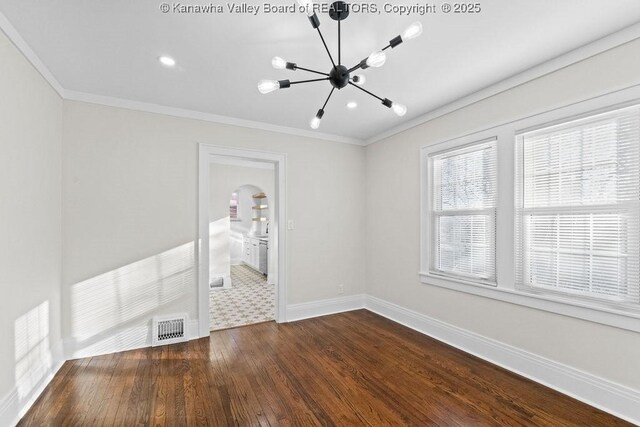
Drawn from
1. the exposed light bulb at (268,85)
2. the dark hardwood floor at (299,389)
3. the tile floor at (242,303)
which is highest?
the exposed light bulb at (268,85)

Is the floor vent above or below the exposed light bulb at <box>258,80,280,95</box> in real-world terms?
below

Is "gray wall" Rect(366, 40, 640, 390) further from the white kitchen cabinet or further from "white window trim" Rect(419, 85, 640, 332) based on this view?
the white kitchen cabinet

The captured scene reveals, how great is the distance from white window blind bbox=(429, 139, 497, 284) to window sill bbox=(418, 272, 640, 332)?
0.11m

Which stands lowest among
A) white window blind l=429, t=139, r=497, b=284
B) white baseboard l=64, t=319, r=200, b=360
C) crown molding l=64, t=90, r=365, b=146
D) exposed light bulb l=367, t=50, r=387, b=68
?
white baseboard l=64, t=319, r=200, b=360

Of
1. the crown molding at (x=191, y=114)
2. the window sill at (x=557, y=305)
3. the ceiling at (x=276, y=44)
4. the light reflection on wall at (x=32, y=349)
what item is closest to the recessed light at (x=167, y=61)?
the ceiling at (x=276, y=44)

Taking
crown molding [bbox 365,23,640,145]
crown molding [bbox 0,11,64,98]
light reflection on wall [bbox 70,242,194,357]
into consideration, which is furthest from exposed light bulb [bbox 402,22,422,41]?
light reflection on wall [bbox 70,242,194,357]

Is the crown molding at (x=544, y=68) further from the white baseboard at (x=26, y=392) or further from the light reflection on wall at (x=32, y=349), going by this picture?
the white baseboard at (x=26, y=392)

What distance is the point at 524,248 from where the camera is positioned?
8.37ft

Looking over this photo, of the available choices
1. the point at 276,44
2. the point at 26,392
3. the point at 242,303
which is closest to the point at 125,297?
the point at 26,392

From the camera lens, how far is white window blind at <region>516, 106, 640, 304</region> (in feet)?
6.46

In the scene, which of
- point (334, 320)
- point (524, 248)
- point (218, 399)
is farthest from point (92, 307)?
point (524, 248)

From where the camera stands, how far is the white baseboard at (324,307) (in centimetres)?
392

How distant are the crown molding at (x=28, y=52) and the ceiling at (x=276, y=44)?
36 millimetres

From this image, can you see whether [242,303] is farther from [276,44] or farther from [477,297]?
[276,44]
